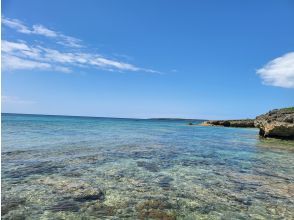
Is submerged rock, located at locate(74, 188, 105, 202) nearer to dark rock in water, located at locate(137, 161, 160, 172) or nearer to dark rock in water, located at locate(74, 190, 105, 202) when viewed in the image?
dark rock in water, located at locate(74, 190, 105, 202)

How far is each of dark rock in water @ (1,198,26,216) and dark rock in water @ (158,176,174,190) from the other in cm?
451

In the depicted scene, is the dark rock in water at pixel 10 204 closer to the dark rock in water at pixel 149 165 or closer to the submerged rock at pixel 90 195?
the submerged rock at pixel 90 195

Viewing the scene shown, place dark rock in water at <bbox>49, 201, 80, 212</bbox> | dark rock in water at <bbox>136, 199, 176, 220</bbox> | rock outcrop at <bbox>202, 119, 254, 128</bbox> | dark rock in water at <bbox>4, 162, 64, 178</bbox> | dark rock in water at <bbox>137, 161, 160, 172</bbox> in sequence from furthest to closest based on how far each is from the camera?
rock outcrop at <bbox>202, 119, 254, 128</bbox>, dark rock in water at <bbox>137, 161, 160, 172</bbox>, dark rock in water at <bbox>4, 162, 64, 178</bbox>, dark rock in water at <bbox>49, 201, 80, 212</bbox>, dark rock in water at <bbox>136, 199, 176, 220</bbox>

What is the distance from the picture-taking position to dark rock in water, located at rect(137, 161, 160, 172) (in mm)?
13270

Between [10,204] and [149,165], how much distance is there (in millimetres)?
7632

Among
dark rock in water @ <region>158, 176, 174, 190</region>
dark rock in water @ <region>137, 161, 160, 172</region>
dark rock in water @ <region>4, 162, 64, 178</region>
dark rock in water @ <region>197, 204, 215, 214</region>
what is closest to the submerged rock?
dark rock in water @ <region>158, 176, 174, 190</region>

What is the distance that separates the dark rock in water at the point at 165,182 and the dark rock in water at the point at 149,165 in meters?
1.62

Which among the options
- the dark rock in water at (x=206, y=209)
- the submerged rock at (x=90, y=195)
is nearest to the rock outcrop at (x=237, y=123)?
the dark rock in water at (x=206, y=209)

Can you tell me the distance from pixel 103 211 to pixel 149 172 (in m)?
5.24

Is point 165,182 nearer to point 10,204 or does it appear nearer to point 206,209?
point 206,209

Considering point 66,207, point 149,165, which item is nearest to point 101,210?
point 66,207

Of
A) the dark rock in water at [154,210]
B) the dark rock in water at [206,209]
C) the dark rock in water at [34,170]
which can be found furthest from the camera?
the dark rock in water at [34,170]

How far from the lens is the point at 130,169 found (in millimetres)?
13125

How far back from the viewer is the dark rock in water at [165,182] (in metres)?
10.2
